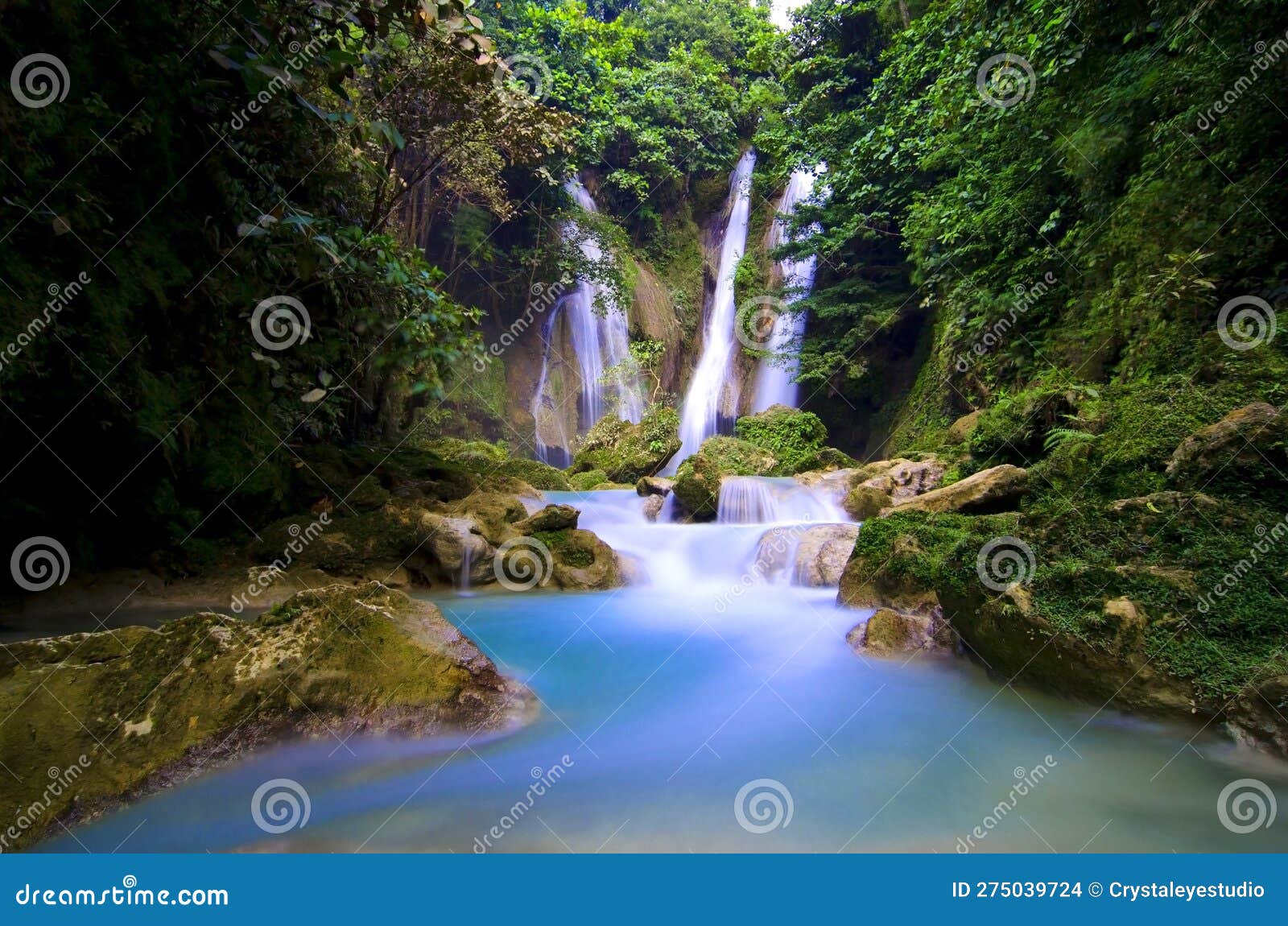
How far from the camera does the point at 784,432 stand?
1545 centimetres

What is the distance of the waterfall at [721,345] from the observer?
19.7 m

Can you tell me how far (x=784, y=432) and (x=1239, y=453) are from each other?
1160 centimetres

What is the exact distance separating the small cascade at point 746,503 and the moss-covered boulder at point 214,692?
24.2 feet

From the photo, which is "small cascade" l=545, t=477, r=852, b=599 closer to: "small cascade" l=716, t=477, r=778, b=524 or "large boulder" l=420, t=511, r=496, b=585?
"small cascade" l=716, t=477, r=778, b=524

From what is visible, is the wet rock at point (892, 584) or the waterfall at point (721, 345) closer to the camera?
the wet rock at point (892, 584)

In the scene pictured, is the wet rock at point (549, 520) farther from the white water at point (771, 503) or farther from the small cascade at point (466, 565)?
the white water at point (771, 503)

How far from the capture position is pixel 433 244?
62.3 feet

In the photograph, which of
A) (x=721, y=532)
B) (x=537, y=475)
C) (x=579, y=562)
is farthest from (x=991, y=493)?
(x=537, y=475)

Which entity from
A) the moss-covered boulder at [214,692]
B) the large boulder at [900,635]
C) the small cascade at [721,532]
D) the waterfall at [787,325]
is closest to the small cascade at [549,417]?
the waterfall at [787,325]

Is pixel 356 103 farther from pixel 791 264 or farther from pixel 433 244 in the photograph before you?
pixel 791 264

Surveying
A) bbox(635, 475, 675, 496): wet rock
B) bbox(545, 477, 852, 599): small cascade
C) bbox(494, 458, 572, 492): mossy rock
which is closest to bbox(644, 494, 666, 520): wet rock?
bbox(545, 477, 852, 599): small cascade

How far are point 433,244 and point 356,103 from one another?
11750 mm

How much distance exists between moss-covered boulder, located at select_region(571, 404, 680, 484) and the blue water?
9859mm

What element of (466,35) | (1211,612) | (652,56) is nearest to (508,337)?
(652,56)
